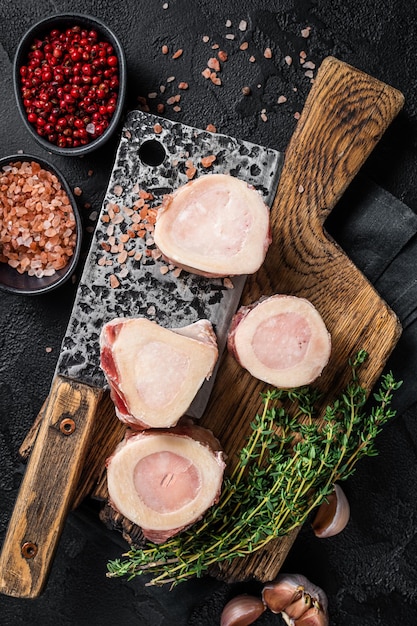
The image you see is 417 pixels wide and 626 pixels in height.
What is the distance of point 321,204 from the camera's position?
93.9 inches

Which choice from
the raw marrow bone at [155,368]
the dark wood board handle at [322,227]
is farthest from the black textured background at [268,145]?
the raw marrow bone at [155,368]

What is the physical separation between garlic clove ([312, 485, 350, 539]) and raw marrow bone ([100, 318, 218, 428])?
772mm

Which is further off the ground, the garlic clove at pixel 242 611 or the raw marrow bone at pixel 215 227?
the raw marrow bone at pixel 215 227

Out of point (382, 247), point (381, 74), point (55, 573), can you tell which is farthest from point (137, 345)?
point (381, 74)

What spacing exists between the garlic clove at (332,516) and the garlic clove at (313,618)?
258 millimetres

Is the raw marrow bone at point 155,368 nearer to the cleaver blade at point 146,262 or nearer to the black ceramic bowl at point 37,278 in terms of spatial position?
the cleaver blade at point 146,262

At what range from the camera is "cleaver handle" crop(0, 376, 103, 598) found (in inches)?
86.7

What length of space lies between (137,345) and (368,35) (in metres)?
1.48

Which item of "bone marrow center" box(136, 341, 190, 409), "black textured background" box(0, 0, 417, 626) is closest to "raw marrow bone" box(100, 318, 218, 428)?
"bone marrow center" box(136, 341, 190, 409)

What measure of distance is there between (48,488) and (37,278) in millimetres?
742

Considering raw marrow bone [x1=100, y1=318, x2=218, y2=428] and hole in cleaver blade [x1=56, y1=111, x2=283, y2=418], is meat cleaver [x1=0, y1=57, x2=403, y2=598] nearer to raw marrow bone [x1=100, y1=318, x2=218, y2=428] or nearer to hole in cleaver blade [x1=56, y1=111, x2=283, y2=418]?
hole in cleaver blade [x1=56, y1=111, x2=283, y2=418]

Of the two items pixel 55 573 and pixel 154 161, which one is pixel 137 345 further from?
pixel 55 573

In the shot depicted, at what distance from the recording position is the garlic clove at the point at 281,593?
253cm

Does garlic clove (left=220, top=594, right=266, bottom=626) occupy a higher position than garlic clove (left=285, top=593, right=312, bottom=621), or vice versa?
garlic clove (left=285, top=593, right=312, bottom=621)
